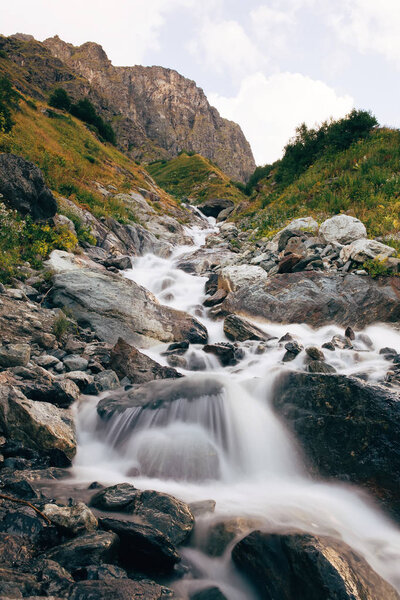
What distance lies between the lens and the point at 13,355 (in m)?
4.73

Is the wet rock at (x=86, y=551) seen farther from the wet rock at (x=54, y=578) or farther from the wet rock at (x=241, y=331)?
the wet rock at (x=241, y=331)

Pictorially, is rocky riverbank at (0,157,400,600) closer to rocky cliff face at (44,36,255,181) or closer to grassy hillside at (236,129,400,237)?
grassy hillside at (236,129,400,237)

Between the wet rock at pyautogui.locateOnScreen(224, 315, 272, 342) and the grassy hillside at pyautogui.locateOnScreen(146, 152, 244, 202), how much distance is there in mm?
Answer: 38764

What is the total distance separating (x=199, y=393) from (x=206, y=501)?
1.93 m

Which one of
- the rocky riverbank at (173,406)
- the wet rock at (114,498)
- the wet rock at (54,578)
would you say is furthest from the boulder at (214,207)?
the wet rock at (54,578)

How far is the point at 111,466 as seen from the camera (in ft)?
13.4

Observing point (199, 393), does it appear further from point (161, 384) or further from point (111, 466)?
point (111, 466)

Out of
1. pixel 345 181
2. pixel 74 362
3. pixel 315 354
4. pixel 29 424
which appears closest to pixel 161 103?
pixel 345 181

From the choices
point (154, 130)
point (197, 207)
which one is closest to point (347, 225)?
point (197, 207)

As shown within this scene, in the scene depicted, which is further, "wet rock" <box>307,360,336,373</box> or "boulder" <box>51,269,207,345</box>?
"boulder" <box>51,269,207,345</box>

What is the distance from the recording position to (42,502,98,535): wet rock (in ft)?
8.05

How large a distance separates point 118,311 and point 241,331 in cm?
329

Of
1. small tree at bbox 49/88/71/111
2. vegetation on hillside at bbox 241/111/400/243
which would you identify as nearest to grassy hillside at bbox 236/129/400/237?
vegetation on hillside at bbox 241/111/400/243

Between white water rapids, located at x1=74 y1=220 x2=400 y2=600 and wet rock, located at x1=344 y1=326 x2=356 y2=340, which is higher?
wet rock, located at x1=344 y1=326 x2=356 y2=340
